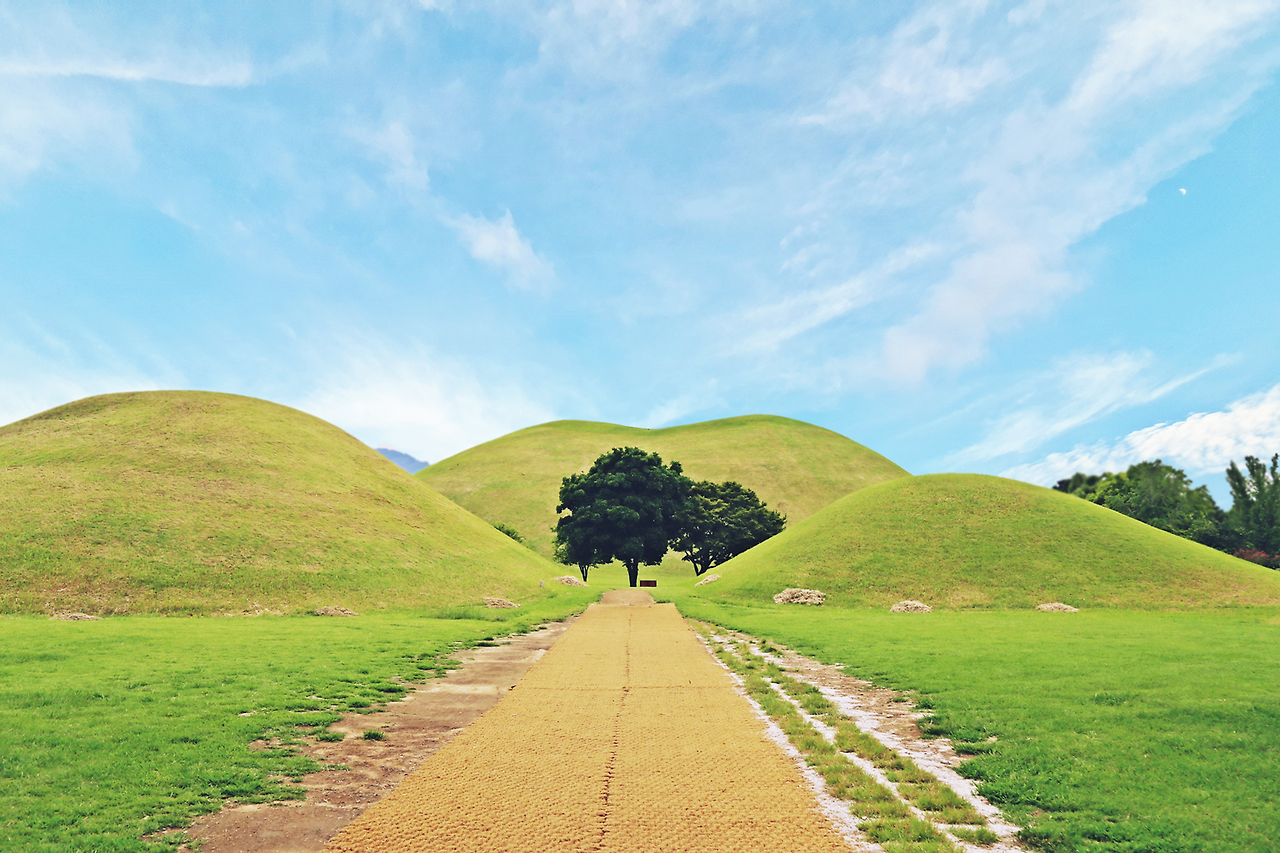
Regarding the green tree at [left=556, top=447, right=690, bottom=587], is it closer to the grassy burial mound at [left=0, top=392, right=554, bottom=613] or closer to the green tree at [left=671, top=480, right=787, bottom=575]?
the grassy burial mound at [left=0, top=392, right=554, bottom=613]

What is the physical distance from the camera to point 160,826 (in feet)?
25.0

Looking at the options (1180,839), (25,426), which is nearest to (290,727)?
(1180,839)

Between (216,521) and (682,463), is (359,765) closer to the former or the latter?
(216,521)

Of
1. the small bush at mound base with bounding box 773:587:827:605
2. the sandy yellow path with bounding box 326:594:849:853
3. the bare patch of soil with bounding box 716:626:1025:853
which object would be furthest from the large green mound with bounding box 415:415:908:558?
the sandy yellow path with bounding box 326:594:849:853

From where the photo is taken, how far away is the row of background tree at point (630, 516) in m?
69.4

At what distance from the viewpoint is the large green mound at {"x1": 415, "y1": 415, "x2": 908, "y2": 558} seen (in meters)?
137

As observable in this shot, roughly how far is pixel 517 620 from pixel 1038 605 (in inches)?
1367

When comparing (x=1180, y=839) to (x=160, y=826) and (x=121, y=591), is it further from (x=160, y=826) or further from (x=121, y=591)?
(x=121, y=591)

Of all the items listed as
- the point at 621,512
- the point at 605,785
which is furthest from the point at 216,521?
the point at 605,785

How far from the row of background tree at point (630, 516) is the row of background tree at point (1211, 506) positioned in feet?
197

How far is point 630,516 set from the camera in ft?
222

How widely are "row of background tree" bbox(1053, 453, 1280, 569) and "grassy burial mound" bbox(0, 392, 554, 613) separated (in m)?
88.5

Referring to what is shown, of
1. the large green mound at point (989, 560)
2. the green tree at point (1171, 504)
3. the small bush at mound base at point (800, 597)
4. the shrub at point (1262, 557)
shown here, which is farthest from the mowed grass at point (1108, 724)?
the green tree at point (1171, 504)

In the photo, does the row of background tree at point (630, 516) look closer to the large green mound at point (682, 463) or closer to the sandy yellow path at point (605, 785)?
the large green mound at point (682, 463)
